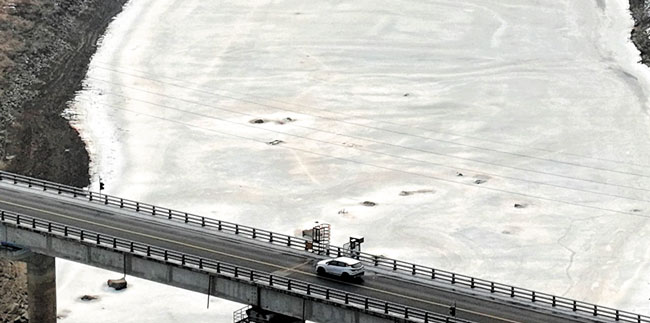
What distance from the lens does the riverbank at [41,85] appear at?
10462 cm

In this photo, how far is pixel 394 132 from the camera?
122625 mm

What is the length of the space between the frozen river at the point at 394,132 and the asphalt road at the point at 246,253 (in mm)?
7206

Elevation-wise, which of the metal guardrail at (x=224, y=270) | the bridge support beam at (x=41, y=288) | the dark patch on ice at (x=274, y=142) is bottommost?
the dark patch on ice at (x=274, y=142)

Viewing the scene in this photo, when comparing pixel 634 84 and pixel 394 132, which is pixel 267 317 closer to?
pixel 394 132

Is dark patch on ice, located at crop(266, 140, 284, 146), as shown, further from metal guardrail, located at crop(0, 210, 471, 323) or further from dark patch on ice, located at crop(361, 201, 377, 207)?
metal guardrail, located at crop(0, 210, 471, 323)

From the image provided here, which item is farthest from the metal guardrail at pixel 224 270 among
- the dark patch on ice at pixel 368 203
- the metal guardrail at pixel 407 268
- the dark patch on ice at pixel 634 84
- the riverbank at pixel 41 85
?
the dark patch on ice at pixel 634 84

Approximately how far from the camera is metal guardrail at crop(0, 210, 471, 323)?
196ft

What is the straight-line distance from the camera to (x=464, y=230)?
96375 millimetres

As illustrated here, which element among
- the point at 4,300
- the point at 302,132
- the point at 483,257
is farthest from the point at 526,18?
the point at 4,300

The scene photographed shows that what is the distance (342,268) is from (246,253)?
5697mm

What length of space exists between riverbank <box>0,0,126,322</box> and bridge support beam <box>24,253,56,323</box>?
176 inches

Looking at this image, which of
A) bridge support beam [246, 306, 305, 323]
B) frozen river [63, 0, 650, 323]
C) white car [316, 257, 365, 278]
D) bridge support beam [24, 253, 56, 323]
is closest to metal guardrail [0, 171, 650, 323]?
white car [316, 257, 365, 278]

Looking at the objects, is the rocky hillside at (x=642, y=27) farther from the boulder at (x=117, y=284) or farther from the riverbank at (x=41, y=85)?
the boulder at (x=117, y=284)

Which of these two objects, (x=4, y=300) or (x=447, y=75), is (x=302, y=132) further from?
(x=4, y=300)
